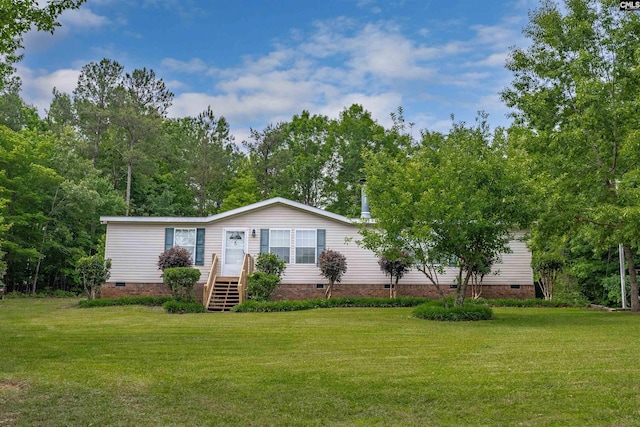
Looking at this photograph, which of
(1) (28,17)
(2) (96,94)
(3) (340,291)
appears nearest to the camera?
(1) (28,17)

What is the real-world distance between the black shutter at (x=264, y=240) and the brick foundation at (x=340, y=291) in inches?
56.0

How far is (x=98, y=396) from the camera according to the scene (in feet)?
17.1

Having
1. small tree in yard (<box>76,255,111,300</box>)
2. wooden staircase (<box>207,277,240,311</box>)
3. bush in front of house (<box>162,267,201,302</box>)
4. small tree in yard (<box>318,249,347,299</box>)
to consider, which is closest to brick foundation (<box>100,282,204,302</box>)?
small tree in yard (<box>76,255,111,300</box>)

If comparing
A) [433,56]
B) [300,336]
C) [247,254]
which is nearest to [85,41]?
[247,254]

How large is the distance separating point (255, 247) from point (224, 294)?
105 inches

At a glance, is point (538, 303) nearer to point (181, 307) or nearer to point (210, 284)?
point (210, 284)

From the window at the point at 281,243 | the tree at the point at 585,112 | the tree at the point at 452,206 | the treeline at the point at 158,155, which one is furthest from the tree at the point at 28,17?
the treeline at the point at 158,155

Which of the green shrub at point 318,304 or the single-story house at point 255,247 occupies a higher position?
the single-story house at point 255,247

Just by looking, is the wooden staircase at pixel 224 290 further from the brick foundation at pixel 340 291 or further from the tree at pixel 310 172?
the tree at pixel 310 172

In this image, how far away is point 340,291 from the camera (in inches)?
753

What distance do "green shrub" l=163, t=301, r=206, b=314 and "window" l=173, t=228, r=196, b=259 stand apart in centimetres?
412

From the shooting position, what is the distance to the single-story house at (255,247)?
18781 millimetres

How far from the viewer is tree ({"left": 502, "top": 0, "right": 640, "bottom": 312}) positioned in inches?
555

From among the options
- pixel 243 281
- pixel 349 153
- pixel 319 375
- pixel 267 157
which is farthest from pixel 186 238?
pixel 349 153
